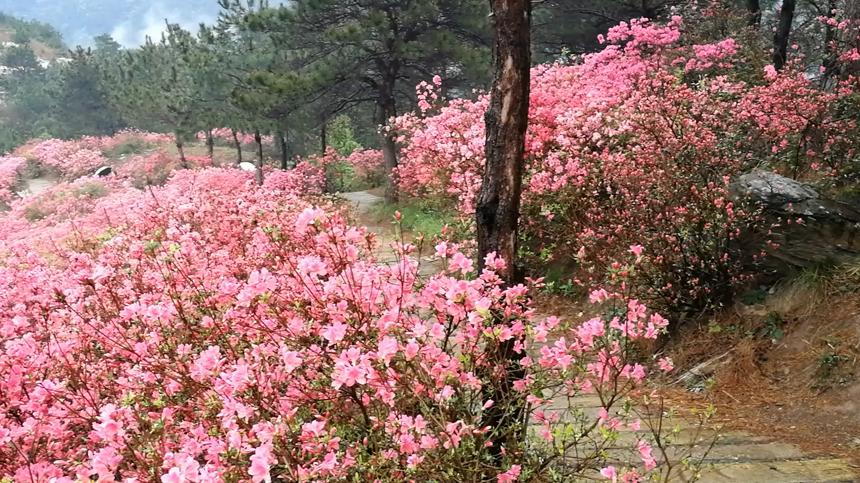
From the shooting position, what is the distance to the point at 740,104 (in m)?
6.38

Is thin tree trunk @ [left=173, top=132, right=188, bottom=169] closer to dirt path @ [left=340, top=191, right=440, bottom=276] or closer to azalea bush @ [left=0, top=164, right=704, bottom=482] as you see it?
dirt path @ [left=340, top=191, right=440, bottom=276]

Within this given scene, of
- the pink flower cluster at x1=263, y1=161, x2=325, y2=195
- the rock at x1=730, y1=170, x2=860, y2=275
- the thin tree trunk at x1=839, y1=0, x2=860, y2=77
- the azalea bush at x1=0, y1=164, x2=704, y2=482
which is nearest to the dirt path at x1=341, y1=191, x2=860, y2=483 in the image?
the azalea bush at x1=0, y1=164, x2=704, y2=482

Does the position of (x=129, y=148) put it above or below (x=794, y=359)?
above

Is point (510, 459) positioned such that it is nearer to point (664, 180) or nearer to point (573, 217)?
point (664, 180)

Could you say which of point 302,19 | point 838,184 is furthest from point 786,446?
point 302,19

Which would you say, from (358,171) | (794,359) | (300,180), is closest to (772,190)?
(794,359)

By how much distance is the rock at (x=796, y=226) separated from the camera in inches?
177

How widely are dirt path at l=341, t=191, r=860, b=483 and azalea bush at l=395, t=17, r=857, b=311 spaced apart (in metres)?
1.31

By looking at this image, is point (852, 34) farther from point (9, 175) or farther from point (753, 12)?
point (9, 175)

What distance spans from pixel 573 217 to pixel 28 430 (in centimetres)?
566

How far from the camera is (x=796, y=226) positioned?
4578 millimetres

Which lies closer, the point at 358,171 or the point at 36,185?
the point at 358,171

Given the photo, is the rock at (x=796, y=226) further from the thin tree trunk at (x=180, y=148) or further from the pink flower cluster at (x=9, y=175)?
the pink flower cluster at (x=9, y=175)

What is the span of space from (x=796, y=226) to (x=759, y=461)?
7.23 feet
